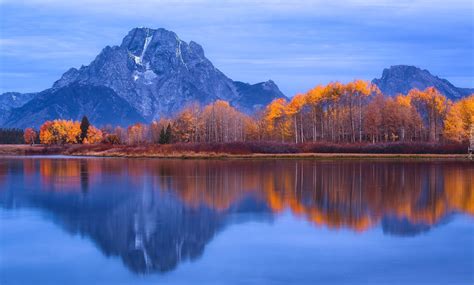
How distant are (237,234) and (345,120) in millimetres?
97035

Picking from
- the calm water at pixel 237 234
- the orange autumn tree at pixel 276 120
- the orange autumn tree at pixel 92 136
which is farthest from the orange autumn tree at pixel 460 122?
the orange autumn tree at pixel 92 136

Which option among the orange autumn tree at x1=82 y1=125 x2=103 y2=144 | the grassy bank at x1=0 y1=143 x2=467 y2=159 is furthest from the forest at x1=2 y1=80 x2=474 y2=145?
the orange autumn tree at x1=82 y1=125 x2=103 y2=144

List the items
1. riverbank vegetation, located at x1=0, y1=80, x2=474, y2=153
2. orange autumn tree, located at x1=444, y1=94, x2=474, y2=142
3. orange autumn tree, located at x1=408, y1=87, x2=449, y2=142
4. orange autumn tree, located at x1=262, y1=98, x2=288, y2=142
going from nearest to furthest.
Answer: riverbank vegetation, located at x1=0, y1=80, x2=474, y2=153 < orange autumn tree, located at x1=444, y1=94, x2=474, y2=142 < orange autumn tree, located at x1=408, y1=87, x2=449, y2=142 < orange autumn tree, located at x1=262, y1=98, x2=288, y2=142

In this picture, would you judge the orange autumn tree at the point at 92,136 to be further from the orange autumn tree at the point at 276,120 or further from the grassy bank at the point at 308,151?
the grassy bank at the point at 308,151

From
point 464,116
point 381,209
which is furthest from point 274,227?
point 464,116

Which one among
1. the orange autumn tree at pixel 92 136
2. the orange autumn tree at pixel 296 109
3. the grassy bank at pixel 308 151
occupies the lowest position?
the grassy bank at pixel 308 151

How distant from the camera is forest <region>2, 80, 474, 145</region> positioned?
105 meters

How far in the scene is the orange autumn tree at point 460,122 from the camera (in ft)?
311

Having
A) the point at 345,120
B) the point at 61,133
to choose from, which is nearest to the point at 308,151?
the point at 345,120

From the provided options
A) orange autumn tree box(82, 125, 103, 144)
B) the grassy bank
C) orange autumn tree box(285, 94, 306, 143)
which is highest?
orange autumn tree box(285, 94, 306, 143)

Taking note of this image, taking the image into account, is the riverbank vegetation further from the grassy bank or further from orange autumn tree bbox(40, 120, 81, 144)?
orange autumn tree bbox(40, 120, 81, 144)

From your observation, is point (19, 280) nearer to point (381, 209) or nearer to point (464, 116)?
point (381, 209)

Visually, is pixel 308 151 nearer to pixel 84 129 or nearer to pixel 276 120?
A: pixel 276 120

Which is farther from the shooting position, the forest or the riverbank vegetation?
the forest
